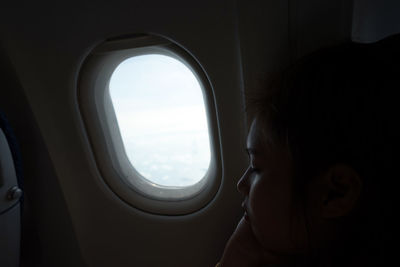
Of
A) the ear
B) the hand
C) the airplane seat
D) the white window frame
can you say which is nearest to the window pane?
the white window frame

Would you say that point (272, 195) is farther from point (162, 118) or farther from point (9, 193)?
point (9, 193)

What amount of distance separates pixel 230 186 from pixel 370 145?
1.58ft

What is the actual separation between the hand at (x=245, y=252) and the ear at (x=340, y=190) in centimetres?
35

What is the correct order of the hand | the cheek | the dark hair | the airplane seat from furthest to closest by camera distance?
the airplane seat < the hand < the cheek < the dark hair

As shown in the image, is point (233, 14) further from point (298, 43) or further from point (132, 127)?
point (132, 127)

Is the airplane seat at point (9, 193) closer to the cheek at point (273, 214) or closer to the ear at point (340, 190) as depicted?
the cheek at point (273, 214)

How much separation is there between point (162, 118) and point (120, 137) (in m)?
0.22

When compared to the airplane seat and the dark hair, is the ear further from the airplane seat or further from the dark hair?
the airplane seat

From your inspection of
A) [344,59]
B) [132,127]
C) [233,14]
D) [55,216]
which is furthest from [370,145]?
[55,216]

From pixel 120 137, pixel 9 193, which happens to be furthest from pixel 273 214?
pixel 9 193

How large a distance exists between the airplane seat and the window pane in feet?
1.31

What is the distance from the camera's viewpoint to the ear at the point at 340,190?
46cm

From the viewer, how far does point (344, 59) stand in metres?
0.48

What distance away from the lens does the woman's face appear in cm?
54
